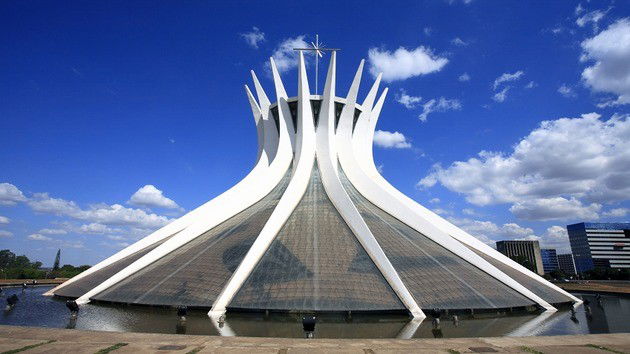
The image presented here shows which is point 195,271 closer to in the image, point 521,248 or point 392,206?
point 392,206

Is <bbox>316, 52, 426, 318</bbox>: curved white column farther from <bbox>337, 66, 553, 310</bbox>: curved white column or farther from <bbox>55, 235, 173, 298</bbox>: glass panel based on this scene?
<bbox>55, 235, 173, 298</bbox>: glass panel

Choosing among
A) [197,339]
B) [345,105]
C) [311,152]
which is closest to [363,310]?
[197,339]

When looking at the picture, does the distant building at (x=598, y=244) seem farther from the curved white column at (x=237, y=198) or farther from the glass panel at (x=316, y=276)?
the glass panel at (x=316, y=276)

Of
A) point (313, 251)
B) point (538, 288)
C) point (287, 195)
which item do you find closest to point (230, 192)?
point (287, 195)

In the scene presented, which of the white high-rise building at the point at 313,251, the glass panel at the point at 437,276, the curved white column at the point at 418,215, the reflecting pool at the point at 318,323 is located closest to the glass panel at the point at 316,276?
the white high-rise building at the point at 313,251

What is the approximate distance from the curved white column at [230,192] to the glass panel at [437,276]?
37.4 ft

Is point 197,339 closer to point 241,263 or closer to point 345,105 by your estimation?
point 241,263

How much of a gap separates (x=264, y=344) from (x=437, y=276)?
10.4m

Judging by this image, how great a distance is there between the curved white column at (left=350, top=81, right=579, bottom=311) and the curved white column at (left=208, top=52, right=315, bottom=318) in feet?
11.3

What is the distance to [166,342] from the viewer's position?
9.16m

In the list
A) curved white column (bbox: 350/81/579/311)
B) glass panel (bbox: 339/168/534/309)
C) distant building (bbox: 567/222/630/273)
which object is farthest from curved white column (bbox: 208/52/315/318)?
distant building (bbox: 567/222/630/273)

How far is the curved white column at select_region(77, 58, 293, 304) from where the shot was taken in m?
19.3

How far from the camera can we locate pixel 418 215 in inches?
853

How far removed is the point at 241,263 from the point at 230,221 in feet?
24.1
